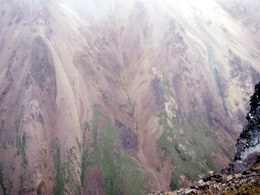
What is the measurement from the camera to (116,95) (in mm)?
94688

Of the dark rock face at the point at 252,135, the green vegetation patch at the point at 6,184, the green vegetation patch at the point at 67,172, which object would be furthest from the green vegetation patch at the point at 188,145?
the dark rock face at the point at 252,135

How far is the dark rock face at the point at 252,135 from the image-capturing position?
21.9 m

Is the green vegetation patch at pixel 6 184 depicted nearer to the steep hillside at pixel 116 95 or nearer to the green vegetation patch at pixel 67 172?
the steep hillside at pixel 116 95

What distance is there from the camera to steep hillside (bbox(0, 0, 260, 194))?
7500 cm

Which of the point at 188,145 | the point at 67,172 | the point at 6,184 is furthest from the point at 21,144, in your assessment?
the point at 188,145

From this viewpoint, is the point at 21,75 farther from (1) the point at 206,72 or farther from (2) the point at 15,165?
(1) the point at 206,72

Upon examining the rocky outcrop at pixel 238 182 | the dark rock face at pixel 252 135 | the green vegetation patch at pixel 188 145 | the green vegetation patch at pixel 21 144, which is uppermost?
the green vegetation patch at pixel 21 144

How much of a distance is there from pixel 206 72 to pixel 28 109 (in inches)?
2613

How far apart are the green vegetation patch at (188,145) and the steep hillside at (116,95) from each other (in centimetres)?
34

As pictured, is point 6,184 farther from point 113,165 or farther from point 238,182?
point 238,182

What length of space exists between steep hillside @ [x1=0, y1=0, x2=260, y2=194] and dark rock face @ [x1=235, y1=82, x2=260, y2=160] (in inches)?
2112

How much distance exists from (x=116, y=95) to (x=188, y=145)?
31.4 meters

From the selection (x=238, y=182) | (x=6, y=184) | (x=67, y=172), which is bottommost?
(x=238, y=182)

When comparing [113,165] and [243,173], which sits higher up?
[113,165]
